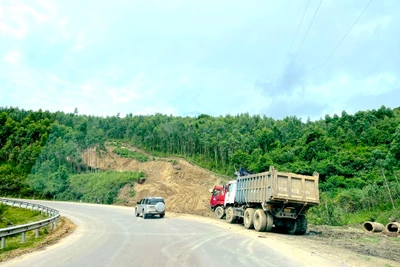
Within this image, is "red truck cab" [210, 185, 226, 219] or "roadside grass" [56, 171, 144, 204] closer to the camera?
"red truck cab" [210, 185, 226, 219]

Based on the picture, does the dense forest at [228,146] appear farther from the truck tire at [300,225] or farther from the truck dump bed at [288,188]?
the truck dump bed at [288,188]

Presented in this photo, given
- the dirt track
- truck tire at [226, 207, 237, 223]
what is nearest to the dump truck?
truck tire at [226, 207, 237, 223]

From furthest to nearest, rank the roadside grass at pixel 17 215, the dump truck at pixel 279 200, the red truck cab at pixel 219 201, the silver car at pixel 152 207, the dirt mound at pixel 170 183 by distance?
the dirt mound at pixel 170 183, the roadside grass at pixel 17 215, the silver car at pixel 152 207, the red truck cab at pixel 219 201, the dump truck at pixel 279 200

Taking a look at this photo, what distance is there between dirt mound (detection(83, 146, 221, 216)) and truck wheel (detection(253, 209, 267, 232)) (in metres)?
20.3

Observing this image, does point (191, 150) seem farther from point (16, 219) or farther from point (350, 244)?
point (350, 244)

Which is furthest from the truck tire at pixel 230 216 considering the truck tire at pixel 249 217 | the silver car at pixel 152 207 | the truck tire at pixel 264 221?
the silver car at pixel 152 207

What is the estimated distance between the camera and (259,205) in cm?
1991

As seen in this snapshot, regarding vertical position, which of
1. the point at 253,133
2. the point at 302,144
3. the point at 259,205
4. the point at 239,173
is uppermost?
the point at 253,133

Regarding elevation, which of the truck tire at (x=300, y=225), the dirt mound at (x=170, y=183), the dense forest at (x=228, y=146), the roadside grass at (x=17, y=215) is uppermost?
the dense forest at (x=228, y=146)

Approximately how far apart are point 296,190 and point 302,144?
192ft

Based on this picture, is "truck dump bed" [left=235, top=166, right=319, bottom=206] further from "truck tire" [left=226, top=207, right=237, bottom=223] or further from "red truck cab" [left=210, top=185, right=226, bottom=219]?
"red truck cab" [left=210, top=185, right=226, bottom=219]

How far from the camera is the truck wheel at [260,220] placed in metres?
18.5

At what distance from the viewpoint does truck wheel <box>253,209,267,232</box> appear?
18453 millimetres

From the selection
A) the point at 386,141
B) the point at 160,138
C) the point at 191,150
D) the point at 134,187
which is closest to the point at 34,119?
the point at 160,138
